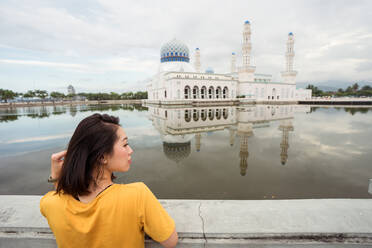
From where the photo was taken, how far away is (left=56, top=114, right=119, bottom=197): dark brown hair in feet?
3.02

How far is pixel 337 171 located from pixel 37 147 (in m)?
9.54

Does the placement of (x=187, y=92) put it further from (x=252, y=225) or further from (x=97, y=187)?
(x=97, y=187)

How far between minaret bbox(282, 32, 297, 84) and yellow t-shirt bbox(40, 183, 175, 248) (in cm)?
4997

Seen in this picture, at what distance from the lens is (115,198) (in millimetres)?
910

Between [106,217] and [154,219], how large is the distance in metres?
0.24

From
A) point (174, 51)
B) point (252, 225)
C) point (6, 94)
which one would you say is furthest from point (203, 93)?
point (6, 94)

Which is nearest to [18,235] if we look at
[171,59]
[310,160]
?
[310,160]

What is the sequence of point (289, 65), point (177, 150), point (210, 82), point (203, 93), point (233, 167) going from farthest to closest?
point (289, 65)
point (203, 93)
point (210, 82)
point (177, 150)
point (233, 167)

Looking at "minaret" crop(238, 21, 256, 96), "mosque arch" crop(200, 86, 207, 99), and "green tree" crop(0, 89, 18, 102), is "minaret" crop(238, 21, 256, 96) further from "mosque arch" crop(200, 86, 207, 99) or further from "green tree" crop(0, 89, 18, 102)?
"green tree" crop(0, 89, 18, 102)

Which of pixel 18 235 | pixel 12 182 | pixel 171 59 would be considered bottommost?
pixel 12 182

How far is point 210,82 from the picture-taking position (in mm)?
38719

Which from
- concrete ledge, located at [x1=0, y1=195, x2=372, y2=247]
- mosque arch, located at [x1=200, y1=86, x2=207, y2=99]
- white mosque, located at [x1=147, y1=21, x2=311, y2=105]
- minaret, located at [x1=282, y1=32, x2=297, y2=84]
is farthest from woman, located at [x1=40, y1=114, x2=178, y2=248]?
minaret, located at [x1=282, y1=32, x2=297, y2=84]

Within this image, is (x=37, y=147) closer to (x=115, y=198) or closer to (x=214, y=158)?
(x=214, y=158)

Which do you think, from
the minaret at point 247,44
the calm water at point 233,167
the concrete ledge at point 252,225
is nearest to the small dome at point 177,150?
the calm water at point 233,167
